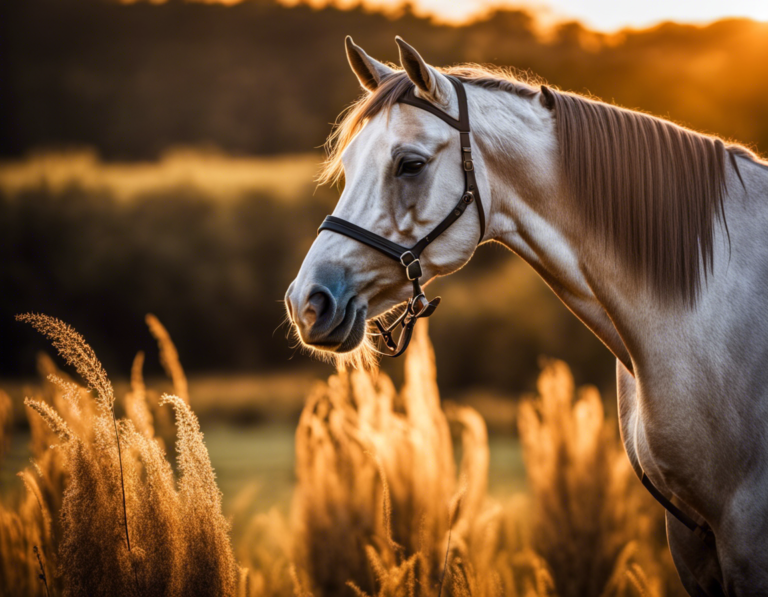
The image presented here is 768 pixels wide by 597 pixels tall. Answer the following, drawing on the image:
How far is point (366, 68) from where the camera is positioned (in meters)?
Result: 1.91

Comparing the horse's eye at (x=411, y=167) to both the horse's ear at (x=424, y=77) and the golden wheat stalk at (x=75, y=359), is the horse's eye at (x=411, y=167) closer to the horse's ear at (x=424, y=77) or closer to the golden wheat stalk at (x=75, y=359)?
the horse's ear at (x=424, y=77)

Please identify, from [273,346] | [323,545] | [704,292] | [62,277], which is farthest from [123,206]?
[704,292]

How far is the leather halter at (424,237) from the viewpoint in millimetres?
1606

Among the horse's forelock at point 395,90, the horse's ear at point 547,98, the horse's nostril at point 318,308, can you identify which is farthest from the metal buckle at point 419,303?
the horse's ear at point 547,98

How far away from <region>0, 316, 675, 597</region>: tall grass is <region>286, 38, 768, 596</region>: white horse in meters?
0.67

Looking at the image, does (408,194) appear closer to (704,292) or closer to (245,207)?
(704,292)

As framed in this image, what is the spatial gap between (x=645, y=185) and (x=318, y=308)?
109cm

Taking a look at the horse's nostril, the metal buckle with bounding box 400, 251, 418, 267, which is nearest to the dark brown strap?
the metal buckle with bounding box 400, 251, 418, 267

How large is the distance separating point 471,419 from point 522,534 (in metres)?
1.30

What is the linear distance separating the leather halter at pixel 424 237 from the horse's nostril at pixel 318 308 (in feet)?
0.65

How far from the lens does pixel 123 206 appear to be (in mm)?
5785

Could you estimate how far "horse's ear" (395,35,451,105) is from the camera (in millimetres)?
1580

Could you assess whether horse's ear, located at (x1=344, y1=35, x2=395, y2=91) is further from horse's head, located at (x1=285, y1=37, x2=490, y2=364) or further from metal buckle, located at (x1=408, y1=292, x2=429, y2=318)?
metal buckle, located at (x1=408, y1=292, x2=429, y2=318)

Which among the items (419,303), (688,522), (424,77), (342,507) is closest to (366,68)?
(424,77)
